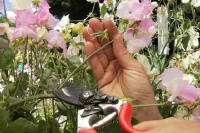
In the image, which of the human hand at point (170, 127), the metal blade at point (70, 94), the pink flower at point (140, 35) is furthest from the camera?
the pink flower at point (140, 35)

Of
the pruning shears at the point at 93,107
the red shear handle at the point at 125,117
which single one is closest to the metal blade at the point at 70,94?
the pruning shears at the point at 93,107

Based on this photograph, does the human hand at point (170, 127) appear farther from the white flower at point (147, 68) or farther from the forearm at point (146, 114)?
the white flower at point (147, 68)

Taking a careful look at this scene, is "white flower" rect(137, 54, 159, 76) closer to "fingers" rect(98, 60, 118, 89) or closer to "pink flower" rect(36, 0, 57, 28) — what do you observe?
"fingers" rect(98, 60, 118, 89)

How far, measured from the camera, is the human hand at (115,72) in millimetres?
1033

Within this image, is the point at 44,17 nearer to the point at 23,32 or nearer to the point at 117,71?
the point at 23,32

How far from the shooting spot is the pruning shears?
29.8 inches

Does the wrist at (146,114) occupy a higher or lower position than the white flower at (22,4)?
lower

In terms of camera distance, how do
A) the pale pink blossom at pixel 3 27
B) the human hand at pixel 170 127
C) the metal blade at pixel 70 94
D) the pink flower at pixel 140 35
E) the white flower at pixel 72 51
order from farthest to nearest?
1. the white flower at pixel 72 51
2. the pink flower at pixel 140 35
3. the pale pink blossom at pixel 3 27
4. the metal blade at pixel 70 94
5. the human hand at pixel 170 127

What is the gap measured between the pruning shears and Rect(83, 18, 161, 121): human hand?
0.65ft

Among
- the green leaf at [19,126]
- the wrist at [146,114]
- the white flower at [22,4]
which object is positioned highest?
the white flower at [22,4]

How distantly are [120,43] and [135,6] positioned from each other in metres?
0.11

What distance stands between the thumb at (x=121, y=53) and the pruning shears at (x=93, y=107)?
23cm

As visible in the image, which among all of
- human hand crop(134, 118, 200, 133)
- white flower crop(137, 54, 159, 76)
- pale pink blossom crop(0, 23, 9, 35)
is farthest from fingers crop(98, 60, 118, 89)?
human hand crop(134, 118, 200, 133)

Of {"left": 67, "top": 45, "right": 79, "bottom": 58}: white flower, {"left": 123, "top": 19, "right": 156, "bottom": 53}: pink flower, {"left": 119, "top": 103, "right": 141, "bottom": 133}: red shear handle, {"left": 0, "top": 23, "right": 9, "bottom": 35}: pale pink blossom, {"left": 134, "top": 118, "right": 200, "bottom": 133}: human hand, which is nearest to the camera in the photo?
{"left": 134, "top": 118, "right": 200, "bottom": 133}: human hand
